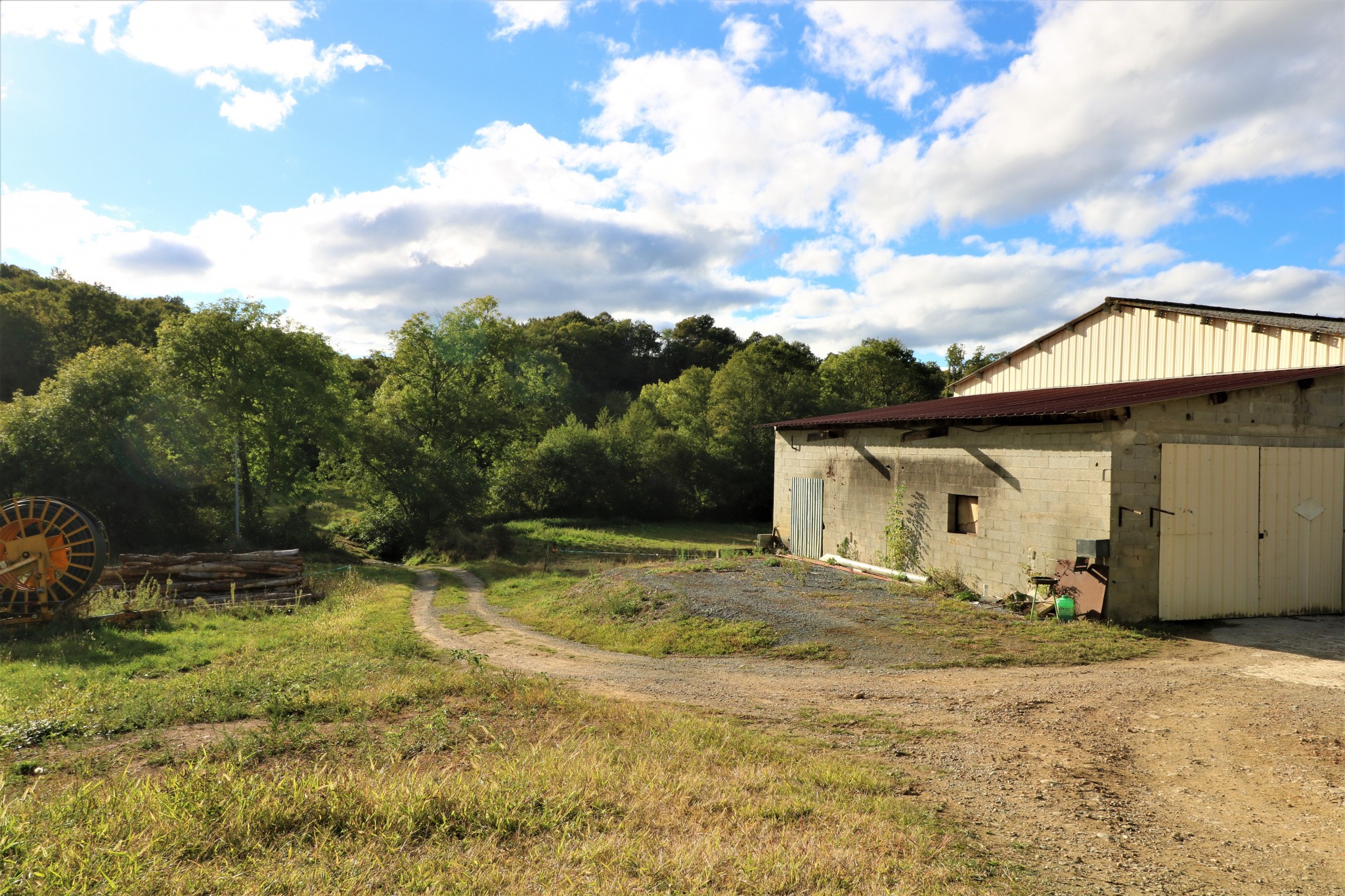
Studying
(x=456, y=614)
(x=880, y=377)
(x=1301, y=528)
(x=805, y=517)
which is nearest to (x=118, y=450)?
(x=456, y=614)

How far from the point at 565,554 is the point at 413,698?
1973 centimetres

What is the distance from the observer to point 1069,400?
1367 cm

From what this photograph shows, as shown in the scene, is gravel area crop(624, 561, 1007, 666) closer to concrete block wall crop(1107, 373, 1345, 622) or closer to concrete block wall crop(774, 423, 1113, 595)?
concrete block wall crop(774, 423, 1113, 595)

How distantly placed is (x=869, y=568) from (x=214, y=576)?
49.0 ft

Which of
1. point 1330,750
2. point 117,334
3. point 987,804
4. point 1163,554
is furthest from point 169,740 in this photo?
point 117,334

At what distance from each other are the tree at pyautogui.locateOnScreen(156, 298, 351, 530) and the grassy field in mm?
20501

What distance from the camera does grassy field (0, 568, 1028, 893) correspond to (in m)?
3.73

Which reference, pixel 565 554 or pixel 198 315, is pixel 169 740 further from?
pixel 198 315

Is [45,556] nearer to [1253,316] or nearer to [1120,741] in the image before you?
[1120,741]

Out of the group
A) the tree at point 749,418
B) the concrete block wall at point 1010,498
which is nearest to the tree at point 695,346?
the tree at point 749,418

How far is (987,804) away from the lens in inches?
201

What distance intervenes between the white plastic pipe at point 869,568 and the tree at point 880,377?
32636 mm

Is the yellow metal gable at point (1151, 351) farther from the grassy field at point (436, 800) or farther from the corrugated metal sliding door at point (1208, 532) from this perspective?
the grassy field at point (436, 800)

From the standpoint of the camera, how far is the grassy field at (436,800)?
3729mm
